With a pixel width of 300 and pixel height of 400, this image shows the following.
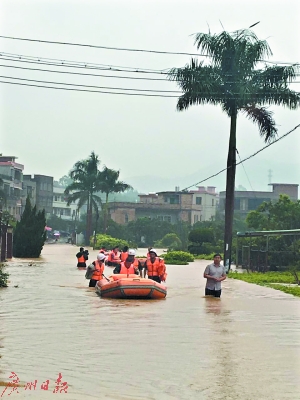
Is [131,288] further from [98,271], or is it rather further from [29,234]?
[29,234]

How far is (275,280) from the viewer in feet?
124

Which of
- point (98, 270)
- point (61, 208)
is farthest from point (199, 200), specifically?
point (98, 270)

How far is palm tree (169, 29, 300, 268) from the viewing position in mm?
41844

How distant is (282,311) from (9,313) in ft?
24.9

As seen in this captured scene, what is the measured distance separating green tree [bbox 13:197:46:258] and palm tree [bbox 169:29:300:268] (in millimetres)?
21445

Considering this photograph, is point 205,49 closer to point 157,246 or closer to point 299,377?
point 299,377

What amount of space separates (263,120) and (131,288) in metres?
19.9

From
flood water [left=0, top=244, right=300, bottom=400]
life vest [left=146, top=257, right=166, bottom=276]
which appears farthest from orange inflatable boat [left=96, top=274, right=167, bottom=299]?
life vest [left=146, top=257, right=166, bottom=276]

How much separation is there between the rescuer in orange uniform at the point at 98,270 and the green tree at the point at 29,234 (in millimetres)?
29326

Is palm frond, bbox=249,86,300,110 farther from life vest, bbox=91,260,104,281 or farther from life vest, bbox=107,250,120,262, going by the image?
life vest, bbox=91,260,104,281

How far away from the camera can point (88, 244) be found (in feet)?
342

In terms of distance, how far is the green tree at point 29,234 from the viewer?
6138cm

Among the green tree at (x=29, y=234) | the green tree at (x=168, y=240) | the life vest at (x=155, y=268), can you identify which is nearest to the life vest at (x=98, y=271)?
the life vest at (x=155, y=268)

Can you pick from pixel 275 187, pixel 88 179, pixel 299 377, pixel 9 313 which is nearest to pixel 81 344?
pixel 299 377
